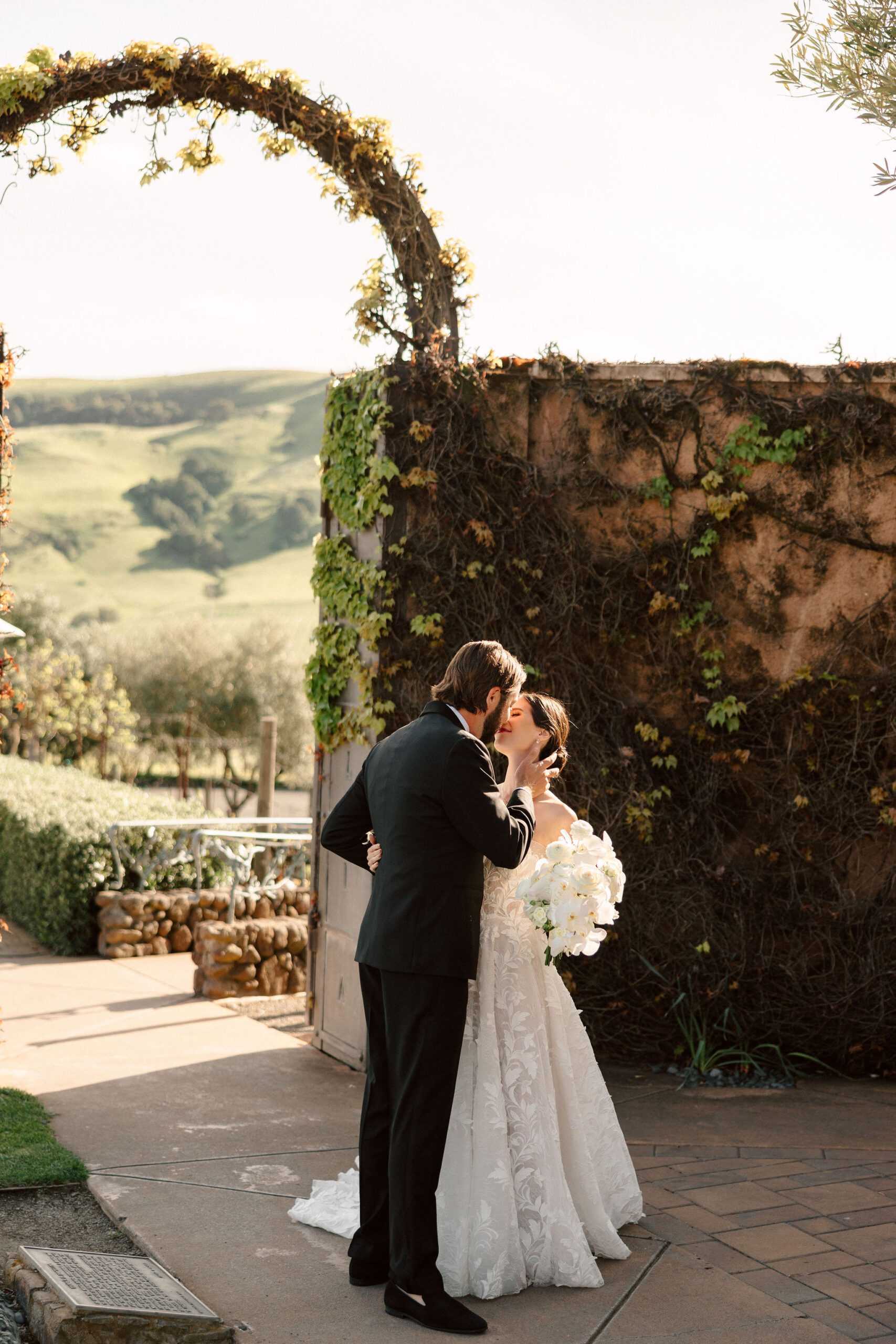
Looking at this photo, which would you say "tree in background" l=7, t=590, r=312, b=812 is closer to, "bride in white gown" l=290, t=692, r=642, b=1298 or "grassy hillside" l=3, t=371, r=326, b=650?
"bride in white gown" l=290, t=692, r=642, b=1298

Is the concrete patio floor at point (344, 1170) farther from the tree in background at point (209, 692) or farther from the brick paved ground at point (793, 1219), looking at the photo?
the tree in background at point (209, 692)

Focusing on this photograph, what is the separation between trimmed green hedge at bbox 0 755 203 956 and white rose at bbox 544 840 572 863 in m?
6.27

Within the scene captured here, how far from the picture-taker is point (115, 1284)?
11.5 ft

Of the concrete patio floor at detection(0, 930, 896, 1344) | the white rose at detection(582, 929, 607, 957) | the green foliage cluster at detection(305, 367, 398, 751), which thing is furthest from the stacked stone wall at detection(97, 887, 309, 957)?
the white rose at detection(582, 929, 607, 957)

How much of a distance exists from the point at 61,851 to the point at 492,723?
6509mm

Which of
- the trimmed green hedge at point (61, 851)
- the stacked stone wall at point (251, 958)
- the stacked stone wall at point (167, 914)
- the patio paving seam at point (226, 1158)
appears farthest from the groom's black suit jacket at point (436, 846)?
the trimmed green hedge at point (61, 851)

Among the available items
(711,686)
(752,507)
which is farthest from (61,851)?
(752,507)

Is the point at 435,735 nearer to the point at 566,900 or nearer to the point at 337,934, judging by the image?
the point at 566,900

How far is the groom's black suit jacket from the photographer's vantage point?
347cm

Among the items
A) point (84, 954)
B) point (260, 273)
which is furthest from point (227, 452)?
point (84, 954)

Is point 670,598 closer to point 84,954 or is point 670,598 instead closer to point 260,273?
point 84,954

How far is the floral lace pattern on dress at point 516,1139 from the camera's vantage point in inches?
143

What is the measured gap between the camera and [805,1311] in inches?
140

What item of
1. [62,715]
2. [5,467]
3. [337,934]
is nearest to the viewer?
[5,467]
